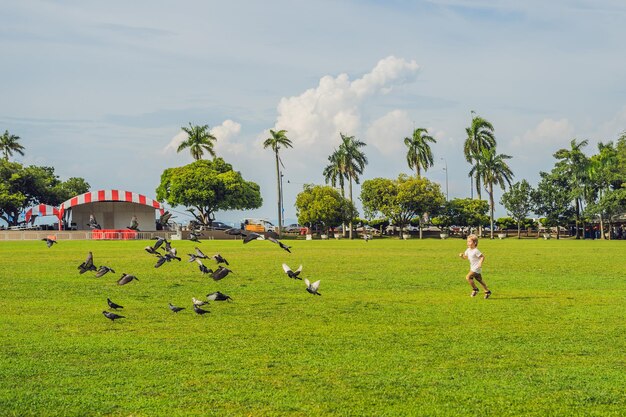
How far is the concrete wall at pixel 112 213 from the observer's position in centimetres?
10962

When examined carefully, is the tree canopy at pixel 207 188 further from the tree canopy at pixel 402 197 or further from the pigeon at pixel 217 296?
the pigeon at pixel 217 296

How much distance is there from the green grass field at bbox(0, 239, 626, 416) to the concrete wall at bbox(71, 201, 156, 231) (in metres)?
91.9

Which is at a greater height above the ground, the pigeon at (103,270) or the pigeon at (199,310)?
the pigeon at (103,270)

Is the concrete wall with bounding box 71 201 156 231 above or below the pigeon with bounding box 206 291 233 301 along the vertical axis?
above

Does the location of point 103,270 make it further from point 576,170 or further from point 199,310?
point 576,170

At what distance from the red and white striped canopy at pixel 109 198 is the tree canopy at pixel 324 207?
18.4m

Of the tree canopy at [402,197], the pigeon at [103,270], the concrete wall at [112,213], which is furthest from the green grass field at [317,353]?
the concrete wall at [112,213]

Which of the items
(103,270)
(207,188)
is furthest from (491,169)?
(103,270)

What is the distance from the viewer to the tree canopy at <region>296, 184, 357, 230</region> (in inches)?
3866

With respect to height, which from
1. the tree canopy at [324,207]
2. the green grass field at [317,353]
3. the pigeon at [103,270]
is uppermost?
the tree canopy at [324,207]

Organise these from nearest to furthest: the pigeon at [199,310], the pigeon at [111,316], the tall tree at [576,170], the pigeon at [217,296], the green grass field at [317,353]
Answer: the green grass field at [317,353] < the pigeon at [111,316] < the pigeon at [199,310] < the pigeon at [217,296] < the tall tree at [576,170]

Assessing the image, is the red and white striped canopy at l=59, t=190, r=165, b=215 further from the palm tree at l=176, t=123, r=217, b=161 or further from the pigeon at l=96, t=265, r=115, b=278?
the pigeon at l=96, t=265, r=115, b=278

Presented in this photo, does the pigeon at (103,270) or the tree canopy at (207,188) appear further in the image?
the tree canopy at (207,188)

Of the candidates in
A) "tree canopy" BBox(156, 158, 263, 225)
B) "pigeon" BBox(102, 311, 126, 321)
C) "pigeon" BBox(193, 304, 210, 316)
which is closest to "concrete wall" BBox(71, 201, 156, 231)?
"tree canopy" BBox(156, 158, 263, 225)
